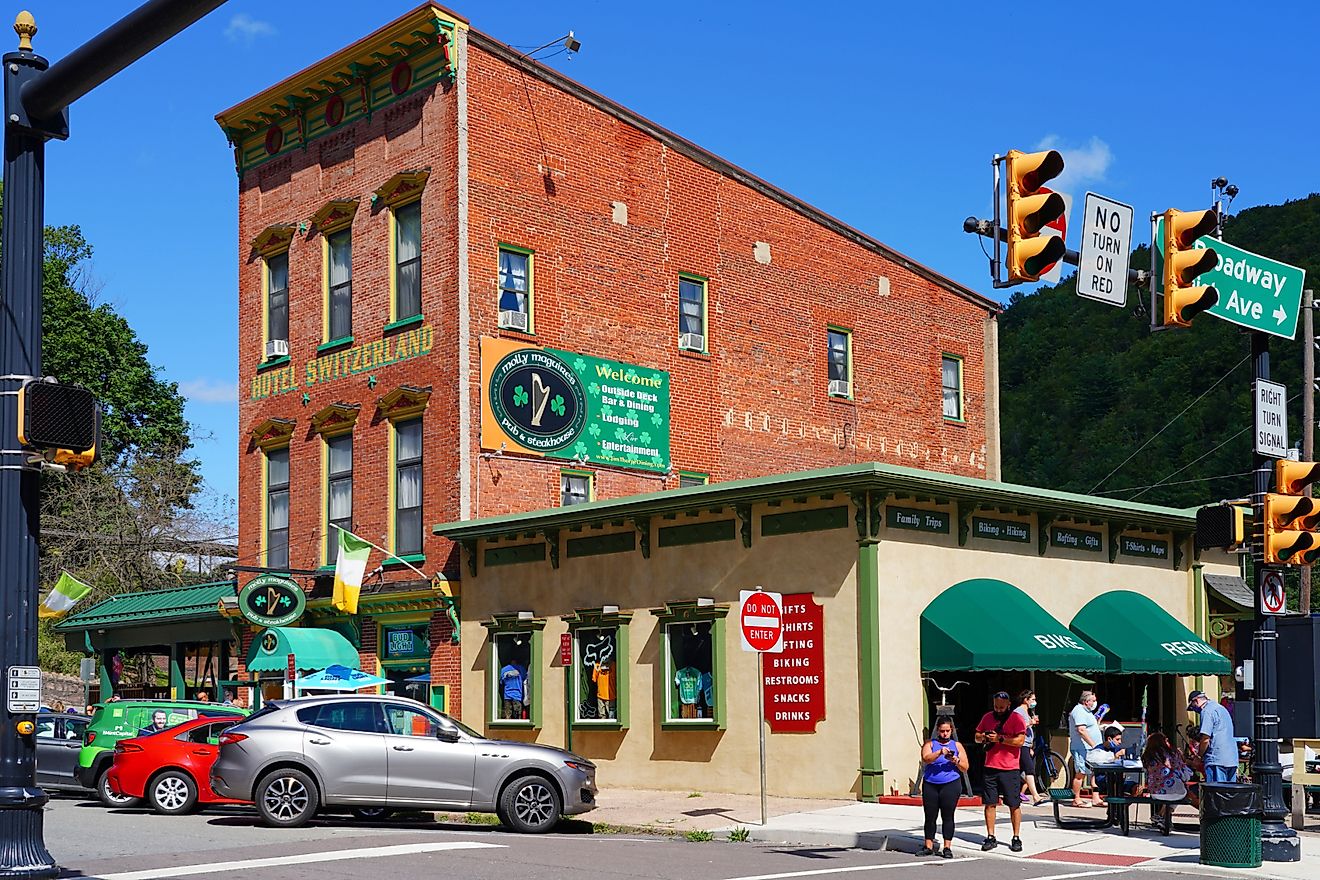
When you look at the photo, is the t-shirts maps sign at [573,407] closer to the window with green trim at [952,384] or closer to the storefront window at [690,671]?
the storefront window at [690,671]

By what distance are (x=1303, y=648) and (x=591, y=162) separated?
17.7m

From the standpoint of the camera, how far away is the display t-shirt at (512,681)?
2788cm

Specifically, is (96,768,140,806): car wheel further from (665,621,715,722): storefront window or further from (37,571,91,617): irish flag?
(37,571,91,617): irish flag

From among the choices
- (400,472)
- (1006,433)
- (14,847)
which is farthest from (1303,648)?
(1006,433)

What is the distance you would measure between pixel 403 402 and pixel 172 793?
10441 millimetres

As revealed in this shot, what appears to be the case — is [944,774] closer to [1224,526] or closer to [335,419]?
[1224,526]

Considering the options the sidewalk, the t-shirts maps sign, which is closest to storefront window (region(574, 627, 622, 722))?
the sidewalk

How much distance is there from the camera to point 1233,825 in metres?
15.7

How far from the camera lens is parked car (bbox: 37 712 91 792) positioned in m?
25.4

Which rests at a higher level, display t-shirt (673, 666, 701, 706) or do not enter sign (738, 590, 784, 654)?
do not enter sign (738, 590, 784, 654)

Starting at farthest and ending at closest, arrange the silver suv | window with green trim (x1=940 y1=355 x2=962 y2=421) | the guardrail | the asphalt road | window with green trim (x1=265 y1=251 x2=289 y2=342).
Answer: window with green trim (x1=940 y1=355 x2=962 y2=421) → window with green trim (x1=265 y1=251 x2=289 y2=342) → the guardrail → the silver suv → the asphalt road

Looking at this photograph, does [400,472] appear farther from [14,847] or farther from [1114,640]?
[14,847]

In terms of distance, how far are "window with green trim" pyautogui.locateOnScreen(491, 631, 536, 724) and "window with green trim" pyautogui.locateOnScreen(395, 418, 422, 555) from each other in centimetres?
288

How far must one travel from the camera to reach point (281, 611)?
31062 millimetres
